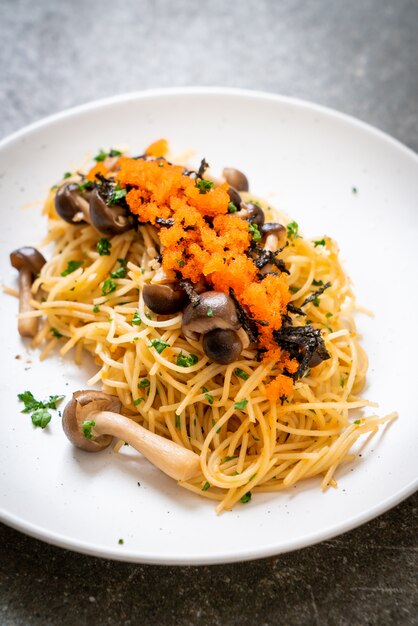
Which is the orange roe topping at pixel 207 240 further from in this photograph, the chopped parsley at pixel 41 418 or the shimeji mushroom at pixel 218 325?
the chopped parsley at pixel 41 418

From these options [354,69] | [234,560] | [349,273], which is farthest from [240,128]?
[234,560]

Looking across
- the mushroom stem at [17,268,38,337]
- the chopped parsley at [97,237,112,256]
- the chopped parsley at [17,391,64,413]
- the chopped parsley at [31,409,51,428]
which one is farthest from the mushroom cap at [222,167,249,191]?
the chopped parsley at [31,409,51,428]

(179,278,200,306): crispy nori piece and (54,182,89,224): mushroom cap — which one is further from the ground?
(179,278,200,306): crispy nori piece

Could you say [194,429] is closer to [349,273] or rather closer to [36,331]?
[36,331]

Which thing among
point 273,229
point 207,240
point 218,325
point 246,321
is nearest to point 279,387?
point 246,321

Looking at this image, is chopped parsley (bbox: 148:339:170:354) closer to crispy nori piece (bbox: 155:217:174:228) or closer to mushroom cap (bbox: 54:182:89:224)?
crispy nori piece (bbox: 155:217:174:228)

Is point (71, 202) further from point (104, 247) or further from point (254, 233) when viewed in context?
point (254, 233)
